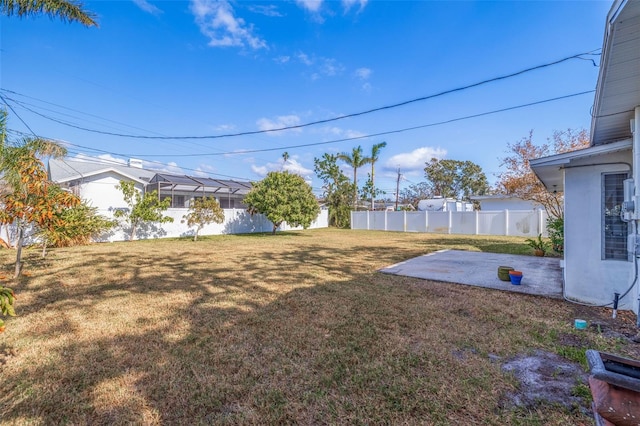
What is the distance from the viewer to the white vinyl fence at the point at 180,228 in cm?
1203

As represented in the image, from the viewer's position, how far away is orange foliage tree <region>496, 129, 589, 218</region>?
10703 millimetres

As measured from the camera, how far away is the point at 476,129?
12.3 metres

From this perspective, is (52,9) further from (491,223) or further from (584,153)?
(491,223)

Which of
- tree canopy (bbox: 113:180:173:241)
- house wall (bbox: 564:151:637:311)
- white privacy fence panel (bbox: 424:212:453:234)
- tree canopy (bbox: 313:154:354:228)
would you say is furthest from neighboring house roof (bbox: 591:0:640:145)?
tree canopy (bbox: 313:154:354:228)

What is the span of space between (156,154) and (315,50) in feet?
51.7

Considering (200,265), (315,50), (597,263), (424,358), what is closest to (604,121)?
(597,263)

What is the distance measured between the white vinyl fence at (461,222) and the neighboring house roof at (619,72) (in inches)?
521

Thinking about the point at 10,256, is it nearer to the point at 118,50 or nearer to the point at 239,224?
the point at 118,50

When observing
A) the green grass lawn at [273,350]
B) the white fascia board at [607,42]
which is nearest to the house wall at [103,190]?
the green grass lawn at [273,350]

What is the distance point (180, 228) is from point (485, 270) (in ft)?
45.4

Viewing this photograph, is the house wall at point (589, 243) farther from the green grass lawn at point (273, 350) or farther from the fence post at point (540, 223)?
the fence post at point (540, 223)

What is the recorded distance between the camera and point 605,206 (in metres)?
4.16

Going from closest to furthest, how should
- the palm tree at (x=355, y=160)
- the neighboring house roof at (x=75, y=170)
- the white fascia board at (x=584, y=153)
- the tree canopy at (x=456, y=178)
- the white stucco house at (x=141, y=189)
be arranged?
the white fascia board at (x=584, y=153) → the white stucco house at (x=141, y=189) → the neighboring house roof at (x=75, y=170) → the palm tree at (x=355, y=160) → the tree canopy at (x=456, y=178)

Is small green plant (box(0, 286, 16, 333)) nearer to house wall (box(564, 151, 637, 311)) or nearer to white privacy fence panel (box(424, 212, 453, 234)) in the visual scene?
house wall (box(564, 151, 637, 311))
